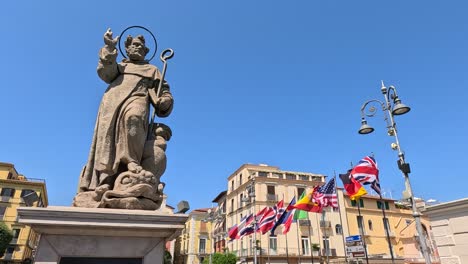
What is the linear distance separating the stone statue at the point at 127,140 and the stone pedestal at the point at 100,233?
35 centimetres

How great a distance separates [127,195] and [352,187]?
644 inches

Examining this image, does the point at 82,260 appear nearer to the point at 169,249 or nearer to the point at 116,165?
the point at 116,165

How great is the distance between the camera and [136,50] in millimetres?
5168

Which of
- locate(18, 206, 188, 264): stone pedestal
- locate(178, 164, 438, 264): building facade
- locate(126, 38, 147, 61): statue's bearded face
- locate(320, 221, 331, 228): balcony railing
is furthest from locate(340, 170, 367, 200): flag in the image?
locate(320, 221, 331, 228): balcony railing

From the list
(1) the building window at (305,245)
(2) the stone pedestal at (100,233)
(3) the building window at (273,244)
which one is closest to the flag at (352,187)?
(2) the stone pedestal at (100,233)

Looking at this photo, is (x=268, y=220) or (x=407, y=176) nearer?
(x=407, y=176)

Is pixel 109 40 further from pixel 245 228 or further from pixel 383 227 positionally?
pixel 383 227

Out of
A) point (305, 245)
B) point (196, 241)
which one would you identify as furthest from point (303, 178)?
point (196, 241)

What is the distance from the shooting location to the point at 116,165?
4.04m

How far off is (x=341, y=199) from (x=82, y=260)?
45.6 m

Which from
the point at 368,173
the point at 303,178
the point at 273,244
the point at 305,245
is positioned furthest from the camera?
the point at 303,178

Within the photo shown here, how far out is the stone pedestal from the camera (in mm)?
3117

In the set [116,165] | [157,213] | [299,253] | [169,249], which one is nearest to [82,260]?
[157,213]

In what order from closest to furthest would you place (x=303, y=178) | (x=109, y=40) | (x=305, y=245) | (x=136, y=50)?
(x=109, y=40) < (x=136, y=50) < (x=305, y=245) < (x=303, y=178)
